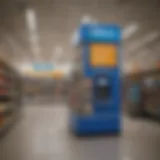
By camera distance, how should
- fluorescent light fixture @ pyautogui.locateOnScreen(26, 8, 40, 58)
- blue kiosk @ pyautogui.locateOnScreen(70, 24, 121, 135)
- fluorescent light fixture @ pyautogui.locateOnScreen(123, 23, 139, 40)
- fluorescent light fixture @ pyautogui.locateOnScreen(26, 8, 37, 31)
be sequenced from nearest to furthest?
blue kiosk @ pyautogui.locateOnScreen(70, 24, 121, 135) → fluorescent light fixture @ pyautogui.locateOnScreen(26, 8, 37, 31) → fluorescent light fixture @ pyautogui.locateOnScreen(26, 8, 40, 58) → fluorescent light fixture @ pyautogui.locateOnScreen(123, 23, 139, 40)

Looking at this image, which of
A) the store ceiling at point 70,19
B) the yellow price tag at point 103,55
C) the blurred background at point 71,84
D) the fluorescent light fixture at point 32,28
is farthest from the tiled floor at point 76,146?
the fluorescent light fixture at point 32,28

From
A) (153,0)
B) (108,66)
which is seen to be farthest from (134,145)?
(153,0)

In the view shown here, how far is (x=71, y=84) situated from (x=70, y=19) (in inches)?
90.6

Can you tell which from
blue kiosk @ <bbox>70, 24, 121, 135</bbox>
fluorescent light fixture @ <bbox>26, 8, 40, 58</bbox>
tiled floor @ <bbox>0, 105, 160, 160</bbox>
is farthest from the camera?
fluorescent light fixture @ <bbox>26, 8, 40, 58</bbox>

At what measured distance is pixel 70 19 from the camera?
304 inches

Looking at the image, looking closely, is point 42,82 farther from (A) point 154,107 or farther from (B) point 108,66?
(B) point 108,66

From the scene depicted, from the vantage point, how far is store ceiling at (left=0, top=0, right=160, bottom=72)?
14.2 feet

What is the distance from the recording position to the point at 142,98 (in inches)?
330

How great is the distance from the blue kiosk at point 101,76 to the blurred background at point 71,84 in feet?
1.15

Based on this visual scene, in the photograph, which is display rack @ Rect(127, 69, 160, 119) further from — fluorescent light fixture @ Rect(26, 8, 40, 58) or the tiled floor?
fluorescent light fixture @ Rect(26, 8, 40, 58)

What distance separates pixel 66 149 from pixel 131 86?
526 centimetres

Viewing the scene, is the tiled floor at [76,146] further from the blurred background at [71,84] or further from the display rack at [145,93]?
the display rack at [145,93]

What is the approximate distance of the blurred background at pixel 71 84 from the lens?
3.85 meters

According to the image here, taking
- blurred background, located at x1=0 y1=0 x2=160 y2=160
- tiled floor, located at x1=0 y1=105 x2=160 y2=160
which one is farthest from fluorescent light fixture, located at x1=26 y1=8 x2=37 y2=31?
tiled floor, located at x1=0 y1=105 x2=160 y2=160
